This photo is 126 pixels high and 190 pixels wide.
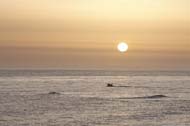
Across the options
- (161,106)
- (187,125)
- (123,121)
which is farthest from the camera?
(161,106)

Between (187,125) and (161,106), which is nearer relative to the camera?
(187,125)

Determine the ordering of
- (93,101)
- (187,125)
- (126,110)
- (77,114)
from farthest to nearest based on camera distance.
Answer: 1. (93,101)
2. (126,110)
3. (77,114)
4. (187,125)

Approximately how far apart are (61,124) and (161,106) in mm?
22894

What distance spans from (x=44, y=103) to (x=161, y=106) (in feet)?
49.3

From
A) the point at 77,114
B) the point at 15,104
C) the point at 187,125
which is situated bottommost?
the point at 187,125

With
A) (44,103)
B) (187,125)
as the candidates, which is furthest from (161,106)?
(187,125)

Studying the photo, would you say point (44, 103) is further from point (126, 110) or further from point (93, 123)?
point (93, 123)

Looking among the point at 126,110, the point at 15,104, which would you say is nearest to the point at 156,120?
the point at 126,110

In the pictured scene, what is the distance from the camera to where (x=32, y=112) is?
61.0m

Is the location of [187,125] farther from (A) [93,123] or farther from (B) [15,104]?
(B) [15,104]

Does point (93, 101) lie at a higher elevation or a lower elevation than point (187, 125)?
higher

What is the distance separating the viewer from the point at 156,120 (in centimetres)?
5453

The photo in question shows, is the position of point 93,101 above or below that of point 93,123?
above

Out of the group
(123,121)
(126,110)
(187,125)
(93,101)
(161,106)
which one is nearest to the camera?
(187,125)
